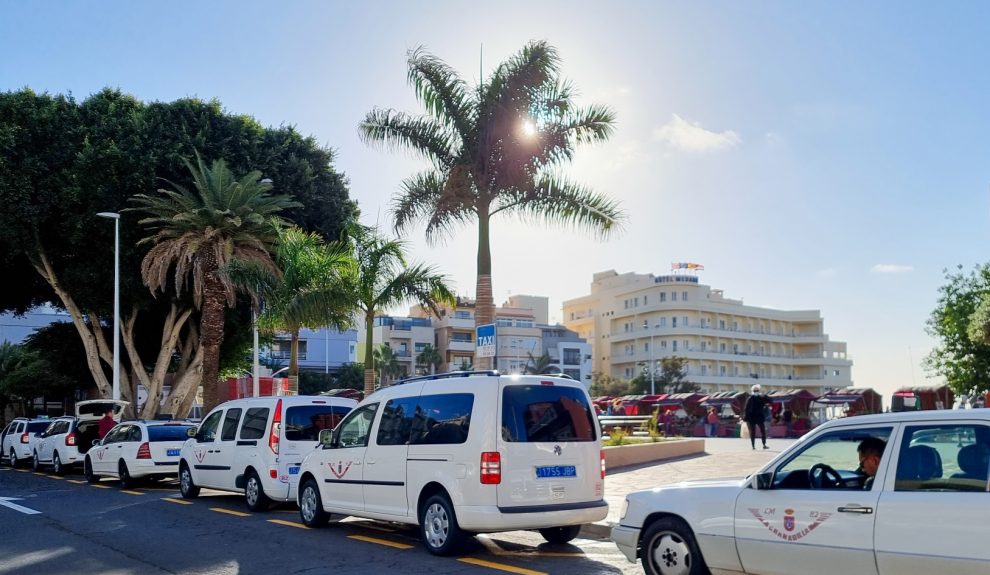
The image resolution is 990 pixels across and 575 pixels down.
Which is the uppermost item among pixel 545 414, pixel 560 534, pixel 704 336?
pixel 704 336

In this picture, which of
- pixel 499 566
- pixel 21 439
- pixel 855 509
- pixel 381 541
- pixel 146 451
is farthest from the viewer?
pixel 21 439

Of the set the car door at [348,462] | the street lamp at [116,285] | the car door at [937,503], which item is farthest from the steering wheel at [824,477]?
the street lamp at [116,285]

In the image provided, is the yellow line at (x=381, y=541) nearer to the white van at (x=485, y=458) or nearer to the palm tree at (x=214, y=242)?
the white van at (x=485, y=458)

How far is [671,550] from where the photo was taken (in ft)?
25.7

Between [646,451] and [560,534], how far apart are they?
1019 cm

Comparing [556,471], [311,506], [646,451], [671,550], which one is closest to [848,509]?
[671,550]

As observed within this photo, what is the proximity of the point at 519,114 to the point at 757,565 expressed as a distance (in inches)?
511

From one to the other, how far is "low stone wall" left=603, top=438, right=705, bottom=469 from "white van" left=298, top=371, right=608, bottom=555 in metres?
8.76

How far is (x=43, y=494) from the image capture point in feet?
61.1

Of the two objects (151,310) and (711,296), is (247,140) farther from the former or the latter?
(711,296)

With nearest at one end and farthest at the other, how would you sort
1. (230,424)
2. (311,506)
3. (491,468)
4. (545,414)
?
(491,468), (545,414), (311,506), (230,424)

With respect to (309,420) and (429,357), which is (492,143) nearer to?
(309,420)

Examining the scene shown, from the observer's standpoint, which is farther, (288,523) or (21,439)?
(21,439)

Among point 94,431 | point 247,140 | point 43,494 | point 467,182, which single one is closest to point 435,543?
point 467,182
